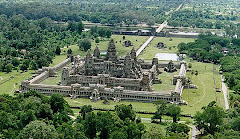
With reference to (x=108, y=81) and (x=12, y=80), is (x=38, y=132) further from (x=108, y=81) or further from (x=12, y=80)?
(x=12, y=80)

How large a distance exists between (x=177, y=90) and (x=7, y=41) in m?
92.9

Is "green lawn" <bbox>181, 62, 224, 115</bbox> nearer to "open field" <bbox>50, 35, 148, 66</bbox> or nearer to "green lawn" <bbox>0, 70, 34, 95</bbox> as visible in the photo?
"open field" <bbox>50, 35, 148, 66</bbox>

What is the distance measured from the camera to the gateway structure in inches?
3679

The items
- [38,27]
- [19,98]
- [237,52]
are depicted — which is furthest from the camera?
[38,27]

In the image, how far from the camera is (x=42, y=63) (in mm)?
125938

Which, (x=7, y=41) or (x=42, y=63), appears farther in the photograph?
(x=7, y=41)

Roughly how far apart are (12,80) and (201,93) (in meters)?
57.2

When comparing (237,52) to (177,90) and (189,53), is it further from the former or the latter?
(177,90)

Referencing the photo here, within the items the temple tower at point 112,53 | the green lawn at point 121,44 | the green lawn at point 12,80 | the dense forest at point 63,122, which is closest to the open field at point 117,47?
the green lawn at point 121,44

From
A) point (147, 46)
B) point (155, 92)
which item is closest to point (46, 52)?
point (147, 46)

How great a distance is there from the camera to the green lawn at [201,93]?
8988 centimetres

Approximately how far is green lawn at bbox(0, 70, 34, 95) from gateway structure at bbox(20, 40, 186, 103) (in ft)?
14.4

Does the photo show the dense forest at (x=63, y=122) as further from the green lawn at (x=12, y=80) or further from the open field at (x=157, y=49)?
the open field at (x=157, y=49)

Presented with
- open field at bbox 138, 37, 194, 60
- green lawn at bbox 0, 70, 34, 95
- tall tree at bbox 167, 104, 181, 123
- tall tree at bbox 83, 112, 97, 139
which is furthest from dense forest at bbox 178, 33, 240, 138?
green lawn at bbox 0, 70, 34, 95
